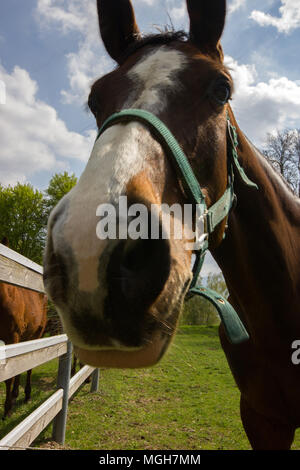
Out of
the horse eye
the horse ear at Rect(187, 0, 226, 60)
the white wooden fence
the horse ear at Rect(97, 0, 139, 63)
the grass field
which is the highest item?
the horse ear at Rect(97, 0, 139, 63)

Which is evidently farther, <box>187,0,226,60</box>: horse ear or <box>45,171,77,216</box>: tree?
<box>45,171,77,216</box>: tree

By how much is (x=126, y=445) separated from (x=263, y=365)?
123 inches

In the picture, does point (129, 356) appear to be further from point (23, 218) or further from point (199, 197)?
point (23, 218)

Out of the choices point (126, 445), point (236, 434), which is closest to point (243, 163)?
point (126, 445)

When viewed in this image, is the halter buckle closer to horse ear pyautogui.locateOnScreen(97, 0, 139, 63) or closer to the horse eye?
the horse eye

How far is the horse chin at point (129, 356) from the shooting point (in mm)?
1040

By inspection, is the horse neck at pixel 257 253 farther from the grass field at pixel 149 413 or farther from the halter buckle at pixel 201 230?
the grass field at pixel 149 413

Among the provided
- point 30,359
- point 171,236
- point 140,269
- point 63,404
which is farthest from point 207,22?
point 63,404

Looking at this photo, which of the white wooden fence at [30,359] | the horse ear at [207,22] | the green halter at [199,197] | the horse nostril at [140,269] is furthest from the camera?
the white wooden fence at [30,359]

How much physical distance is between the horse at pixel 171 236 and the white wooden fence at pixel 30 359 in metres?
1.41

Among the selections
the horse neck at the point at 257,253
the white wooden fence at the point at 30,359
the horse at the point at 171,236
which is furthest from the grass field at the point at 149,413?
the horse neck at the point at 257,253

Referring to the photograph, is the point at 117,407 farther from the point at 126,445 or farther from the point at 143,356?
the point at 143,356

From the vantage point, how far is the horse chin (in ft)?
3.41

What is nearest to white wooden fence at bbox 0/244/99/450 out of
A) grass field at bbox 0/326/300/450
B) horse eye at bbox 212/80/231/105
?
grass field at bbox 0/326/300/450
